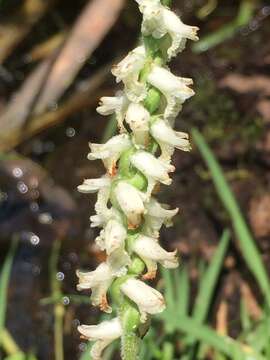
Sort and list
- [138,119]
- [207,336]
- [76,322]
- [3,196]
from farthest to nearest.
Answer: [3,196], [76,322], [207,336], [138,119]

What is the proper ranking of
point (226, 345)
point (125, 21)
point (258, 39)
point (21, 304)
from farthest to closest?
point (125, 21)
point (258, 39)
point (21, 304)
point (226, 345)


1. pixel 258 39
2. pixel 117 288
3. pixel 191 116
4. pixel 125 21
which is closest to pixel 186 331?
pixel 117 288

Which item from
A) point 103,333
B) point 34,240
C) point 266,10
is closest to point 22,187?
point 34,240

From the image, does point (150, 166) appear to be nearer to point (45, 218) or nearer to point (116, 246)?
point (116, 246)

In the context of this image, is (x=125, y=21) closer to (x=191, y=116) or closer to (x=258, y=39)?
(x=258, y=39)

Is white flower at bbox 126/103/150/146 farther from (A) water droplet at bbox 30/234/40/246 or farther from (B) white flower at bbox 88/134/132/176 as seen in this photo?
(A) water droplet at bbox 30/234/40/246

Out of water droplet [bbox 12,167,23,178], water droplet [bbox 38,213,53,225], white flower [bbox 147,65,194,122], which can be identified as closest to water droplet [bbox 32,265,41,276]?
water droplet [bbox 38,213,53,225]

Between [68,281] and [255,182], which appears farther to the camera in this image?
[68,281]

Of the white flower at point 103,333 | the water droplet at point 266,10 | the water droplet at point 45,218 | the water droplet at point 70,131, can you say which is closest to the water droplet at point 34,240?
the water droplet at point 45,218
